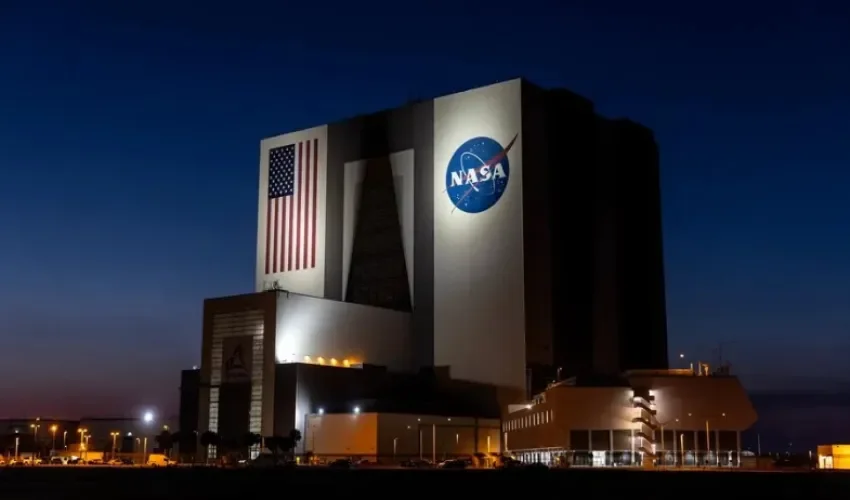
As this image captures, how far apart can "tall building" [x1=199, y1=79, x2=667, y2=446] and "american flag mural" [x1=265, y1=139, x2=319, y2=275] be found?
23 cm

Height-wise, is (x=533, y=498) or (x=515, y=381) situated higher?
(x=515, y=381)

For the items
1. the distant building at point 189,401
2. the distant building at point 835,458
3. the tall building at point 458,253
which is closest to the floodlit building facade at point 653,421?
the distant building at point 835,458

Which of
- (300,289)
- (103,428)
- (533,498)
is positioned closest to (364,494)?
(533,498)

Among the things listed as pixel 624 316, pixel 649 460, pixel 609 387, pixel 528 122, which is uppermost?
pixel 528 122

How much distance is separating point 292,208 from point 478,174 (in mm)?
28497

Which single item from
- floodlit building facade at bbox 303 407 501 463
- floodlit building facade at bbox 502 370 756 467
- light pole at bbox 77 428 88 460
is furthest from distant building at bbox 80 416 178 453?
floodlit building facade at bbox 502 370 756 467

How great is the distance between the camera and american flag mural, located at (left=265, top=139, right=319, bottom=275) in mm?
129750

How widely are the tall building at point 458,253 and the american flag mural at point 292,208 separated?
0.23 meters

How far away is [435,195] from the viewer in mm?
118375

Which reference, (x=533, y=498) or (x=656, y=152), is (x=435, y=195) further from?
(x=533, y=498)

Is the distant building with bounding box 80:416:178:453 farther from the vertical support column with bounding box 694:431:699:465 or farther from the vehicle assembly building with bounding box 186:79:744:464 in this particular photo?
the vertical support column with bounding box 694:431:699:465

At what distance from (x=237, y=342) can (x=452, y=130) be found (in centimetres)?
3329

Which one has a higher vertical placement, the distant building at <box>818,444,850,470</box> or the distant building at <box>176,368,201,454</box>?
the distant building at <box>176,368,201,454</box>

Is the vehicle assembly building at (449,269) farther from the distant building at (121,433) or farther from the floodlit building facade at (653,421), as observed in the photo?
the distant building at (121,433)
